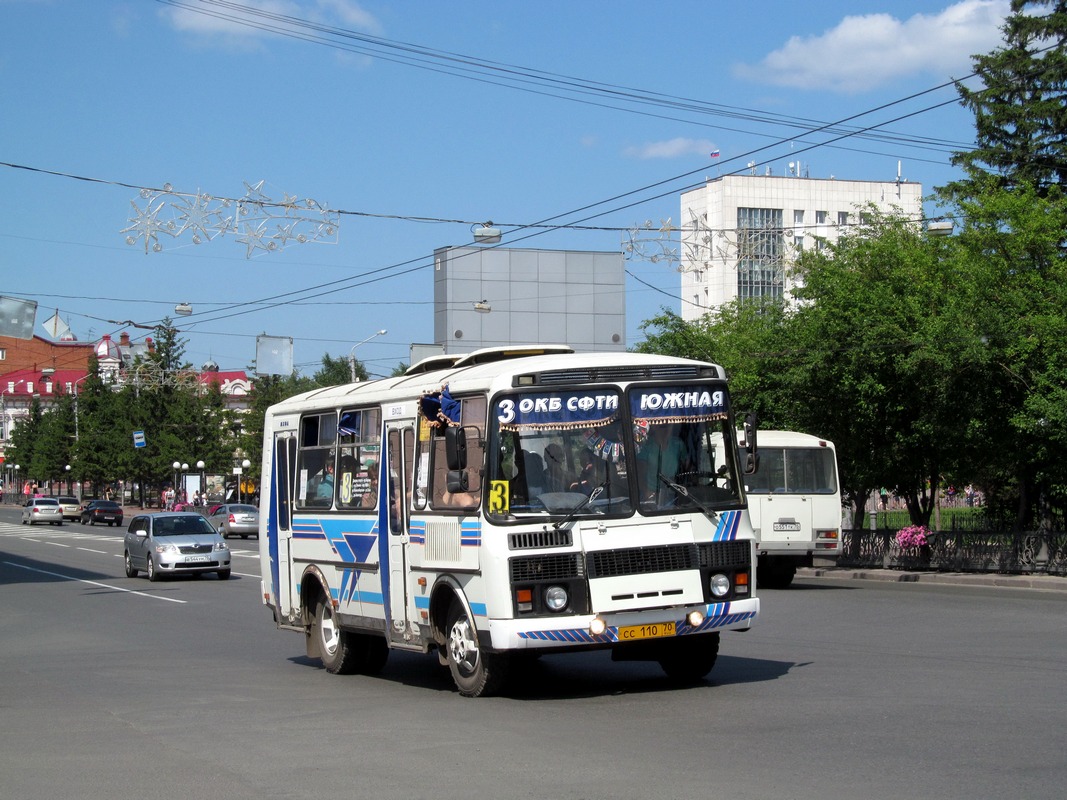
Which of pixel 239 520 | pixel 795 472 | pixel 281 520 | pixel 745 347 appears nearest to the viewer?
pixel 281 520

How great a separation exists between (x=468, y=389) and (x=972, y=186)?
3435 centimetres

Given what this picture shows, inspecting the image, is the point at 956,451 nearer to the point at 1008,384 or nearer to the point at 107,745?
the point at 1008,384

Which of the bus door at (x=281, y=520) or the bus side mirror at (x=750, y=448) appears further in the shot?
the bus door at (x=281, y=520)

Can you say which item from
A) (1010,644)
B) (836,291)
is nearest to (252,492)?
(836,291)

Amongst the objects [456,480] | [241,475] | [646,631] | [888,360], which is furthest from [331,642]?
[241,475]

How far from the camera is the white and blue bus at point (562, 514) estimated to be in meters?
10.9

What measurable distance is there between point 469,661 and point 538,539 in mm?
1463

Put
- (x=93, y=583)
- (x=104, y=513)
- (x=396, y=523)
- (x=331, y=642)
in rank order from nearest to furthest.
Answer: (x=396, y=523)
(x=331, y=642)
(x=93, y=583)
(x=104, y=513)

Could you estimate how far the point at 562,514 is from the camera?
11.0m

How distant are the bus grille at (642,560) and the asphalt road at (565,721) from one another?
1.10 m

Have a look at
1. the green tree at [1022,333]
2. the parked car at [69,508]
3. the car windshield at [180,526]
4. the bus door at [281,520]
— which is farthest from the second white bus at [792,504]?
the parked car at [69,508]

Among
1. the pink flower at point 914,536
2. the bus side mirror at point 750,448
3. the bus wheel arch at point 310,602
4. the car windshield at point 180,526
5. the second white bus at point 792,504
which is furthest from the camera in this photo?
the car windshield at point 180,526

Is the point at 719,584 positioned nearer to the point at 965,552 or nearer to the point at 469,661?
the point at 469,661

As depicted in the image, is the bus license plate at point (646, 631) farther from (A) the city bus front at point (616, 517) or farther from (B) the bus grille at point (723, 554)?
(B) the bus grille at point (723, 554)
